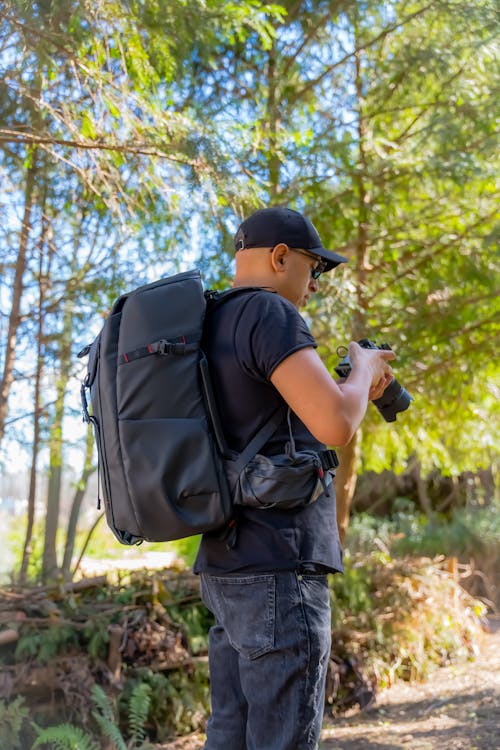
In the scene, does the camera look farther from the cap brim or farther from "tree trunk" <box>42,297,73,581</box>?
"tree trunk" <box>42,297,73,581</box>

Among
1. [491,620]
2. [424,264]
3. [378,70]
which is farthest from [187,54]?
[491,620]

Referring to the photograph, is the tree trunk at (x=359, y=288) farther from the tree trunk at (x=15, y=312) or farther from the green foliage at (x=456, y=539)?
the green foliage at (x=456, y=539)

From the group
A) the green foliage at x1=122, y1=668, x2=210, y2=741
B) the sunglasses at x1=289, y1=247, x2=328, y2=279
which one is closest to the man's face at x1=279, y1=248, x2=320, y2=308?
the sunglasses at x1=289, y1=247, x2=328, y2=279

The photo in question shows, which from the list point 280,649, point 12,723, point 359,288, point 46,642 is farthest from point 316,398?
point 359,288

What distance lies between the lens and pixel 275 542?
190cm

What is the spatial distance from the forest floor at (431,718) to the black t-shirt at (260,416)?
2820 millimetres

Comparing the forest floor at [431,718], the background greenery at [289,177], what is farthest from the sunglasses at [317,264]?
the forest floor at [431,718]

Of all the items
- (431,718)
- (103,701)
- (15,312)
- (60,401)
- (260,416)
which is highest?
(15,312)

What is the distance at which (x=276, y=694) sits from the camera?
1.84 meters

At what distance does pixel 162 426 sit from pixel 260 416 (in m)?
0.26

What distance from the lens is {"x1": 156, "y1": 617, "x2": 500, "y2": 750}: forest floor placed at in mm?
4379

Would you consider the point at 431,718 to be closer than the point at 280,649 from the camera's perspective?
No

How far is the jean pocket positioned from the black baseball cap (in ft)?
2.95

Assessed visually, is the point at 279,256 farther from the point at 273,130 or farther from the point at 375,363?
the point at 273,130
